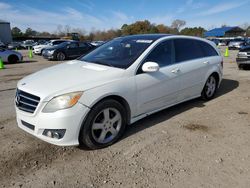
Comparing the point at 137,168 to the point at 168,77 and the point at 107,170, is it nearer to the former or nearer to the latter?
the point at 107,170

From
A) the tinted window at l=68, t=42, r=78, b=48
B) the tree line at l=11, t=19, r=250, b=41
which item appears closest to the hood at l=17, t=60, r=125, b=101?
the tinted window at l=68, t=42, r=78, b=48

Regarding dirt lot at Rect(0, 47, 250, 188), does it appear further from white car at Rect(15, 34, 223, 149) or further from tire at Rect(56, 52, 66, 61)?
tire at Rect(56, 52, 66, 61)

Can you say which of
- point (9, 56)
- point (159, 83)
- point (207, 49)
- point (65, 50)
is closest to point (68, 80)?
point (159, 83)

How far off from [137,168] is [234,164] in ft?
4.32

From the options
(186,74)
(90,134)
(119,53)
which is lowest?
(90,134)

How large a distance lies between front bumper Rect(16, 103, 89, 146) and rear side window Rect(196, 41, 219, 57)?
3633 millimetres

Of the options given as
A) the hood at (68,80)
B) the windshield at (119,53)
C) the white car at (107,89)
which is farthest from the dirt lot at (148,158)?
the windshield at (119,53)

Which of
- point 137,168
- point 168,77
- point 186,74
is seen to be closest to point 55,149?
point 137,168

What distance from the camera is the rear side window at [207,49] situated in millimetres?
5598

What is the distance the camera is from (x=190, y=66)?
A: 16.1 feet

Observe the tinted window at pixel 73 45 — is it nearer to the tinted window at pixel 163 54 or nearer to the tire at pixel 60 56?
the tire at pixel 60 56

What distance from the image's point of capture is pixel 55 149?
3559 mm

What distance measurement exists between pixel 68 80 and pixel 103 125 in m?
0.85

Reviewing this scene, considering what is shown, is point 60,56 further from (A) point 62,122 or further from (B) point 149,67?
(A) point 62,122
